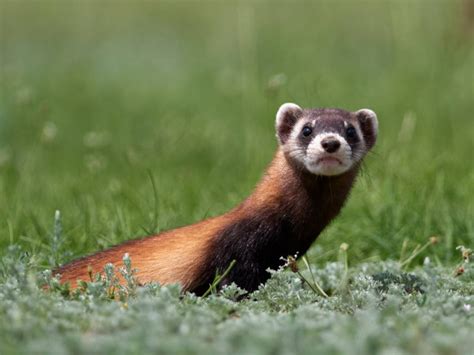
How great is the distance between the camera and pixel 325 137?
5301 millimetres

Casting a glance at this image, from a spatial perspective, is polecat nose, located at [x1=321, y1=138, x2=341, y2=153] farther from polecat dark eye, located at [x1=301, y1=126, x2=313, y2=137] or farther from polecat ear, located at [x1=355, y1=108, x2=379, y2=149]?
polecat ear, located at [x1=355, y1=108, x2=379, y2=149]

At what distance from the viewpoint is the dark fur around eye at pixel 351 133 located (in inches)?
219

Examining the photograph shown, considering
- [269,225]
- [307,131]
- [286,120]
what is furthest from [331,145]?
[286,120]

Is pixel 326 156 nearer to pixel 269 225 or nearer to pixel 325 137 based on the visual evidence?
pixel 325 137

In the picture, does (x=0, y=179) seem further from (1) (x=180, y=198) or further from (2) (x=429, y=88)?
(2) (x=429, y=88)

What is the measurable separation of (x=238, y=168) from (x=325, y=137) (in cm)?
390

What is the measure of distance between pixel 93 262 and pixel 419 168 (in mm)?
3580

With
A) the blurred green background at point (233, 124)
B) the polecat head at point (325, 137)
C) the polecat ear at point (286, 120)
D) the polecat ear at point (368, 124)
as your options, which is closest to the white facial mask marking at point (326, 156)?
the polecat head at point (325, 137)

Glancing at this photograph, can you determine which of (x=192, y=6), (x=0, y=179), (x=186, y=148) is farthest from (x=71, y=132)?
(x=192, y=6)

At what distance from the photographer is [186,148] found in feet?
32.1

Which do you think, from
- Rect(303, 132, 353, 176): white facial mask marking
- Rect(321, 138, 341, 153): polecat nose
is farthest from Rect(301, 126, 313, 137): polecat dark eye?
Rect(321, 138, 341, 153): polecat nose

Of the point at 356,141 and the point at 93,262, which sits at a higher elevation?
the point at 356,141

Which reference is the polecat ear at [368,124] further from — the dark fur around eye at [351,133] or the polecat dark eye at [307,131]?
the polecat dark eye at [307,131]

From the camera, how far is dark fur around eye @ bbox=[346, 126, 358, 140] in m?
5.57
